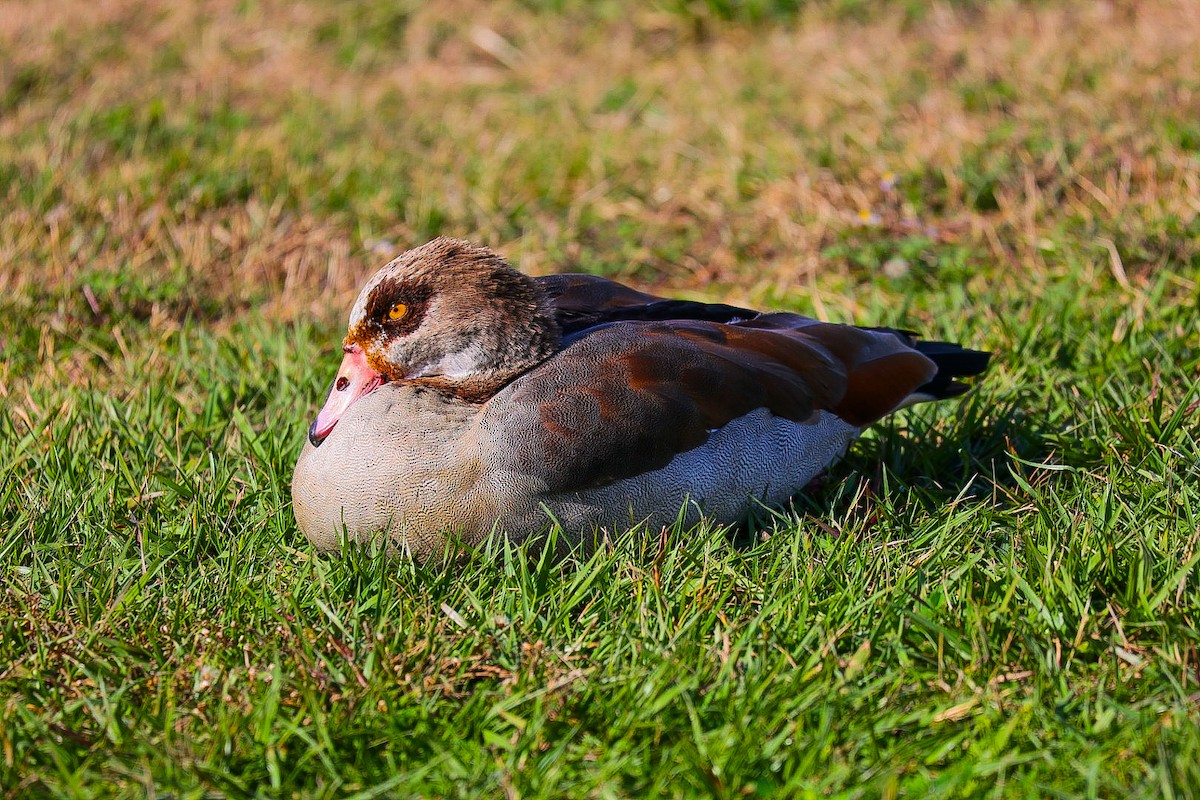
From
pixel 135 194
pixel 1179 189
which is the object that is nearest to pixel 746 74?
pixel 1179 189

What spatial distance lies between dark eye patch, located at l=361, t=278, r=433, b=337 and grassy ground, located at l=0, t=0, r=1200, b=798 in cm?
60

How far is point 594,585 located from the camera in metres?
3.08

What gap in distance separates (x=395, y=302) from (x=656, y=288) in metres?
2.31

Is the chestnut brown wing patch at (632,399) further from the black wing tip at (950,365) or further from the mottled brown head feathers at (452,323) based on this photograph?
the black wing tip at (950,365)

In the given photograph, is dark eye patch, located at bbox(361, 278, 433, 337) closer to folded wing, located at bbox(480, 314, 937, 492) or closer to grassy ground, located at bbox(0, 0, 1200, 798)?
folded wing, located at bbox(480, 314, 937, 492)

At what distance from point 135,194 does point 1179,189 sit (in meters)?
4.64

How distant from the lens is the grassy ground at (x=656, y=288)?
2598 millimetres

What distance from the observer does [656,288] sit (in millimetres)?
5543

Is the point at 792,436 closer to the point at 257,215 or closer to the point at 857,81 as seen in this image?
the point at 257,215

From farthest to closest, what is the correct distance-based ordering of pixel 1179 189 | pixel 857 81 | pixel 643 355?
pixel 857 81 < pixel 1179 189 < pixel 643 355

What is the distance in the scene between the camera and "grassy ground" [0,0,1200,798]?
2.60 m

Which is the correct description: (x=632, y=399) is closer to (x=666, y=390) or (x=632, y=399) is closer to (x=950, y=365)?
(x=666, y=390)

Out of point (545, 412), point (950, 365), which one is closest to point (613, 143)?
point (950, 365)

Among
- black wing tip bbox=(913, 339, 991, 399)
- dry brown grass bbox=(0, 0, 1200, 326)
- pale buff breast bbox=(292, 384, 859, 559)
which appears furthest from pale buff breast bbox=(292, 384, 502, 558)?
dry brown grass bbox=(0, 0, 1200, 326)
